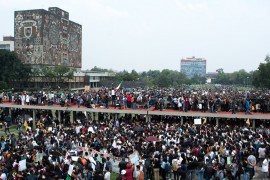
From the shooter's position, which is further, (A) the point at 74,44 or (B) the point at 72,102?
(A) the point at 74,44

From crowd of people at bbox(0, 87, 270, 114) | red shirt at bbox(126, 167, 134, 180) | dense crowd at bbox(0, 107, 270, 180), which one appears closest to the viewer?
red shirt at bbox(126, 167, 134, 180)

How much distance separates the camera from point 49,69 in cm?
8225

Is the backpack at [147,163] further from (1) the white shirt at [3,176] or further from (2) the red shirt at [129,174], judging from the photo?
(1) the white shirt at [3,176]

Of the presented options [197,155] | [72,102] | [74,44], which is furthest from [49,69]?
[197,155]

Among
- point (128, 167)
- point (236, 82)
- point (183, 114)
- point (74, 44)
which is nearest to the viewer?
point (128, 167)

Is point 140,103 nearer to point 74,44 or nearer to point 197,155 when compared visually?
point 197,155

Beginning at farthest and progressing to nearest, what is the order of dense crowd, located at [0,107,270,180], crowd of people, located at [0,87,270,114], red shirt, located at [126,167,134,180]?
1. crowd of people, located at [0,87,270,114]
2. dense crowd, located at [0,107,270,180]
3. red shirt, located at [126,167,134,180]

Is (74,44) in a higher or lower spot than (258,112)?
higher

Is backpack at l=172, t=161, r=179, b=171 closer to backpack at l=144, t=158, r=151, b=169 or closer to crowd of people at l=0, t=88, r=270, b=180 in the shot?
crowd of people at l=0, t=88, r=270, b=180

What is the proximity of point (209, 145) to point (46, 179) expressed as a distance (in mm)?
7922

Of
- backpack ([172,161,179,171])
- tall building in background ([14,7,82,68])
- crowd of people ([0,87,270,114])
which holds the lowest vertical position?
backpack ([172,161,179,171])

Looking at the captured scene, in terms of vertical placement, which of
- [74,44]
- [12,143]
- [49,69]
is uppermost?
[74,44]

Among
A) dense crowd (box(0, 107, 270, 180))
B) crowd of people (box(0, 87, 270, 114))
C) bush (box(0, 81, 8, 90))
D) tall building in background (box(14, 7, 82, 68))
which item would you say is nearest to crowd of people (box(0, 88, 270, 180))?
dense crowd (box(0, 107, 270, 180))

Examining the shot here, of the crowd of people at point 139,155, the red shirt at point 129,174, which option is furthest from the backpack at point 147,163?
the red shirt at point 129,174
